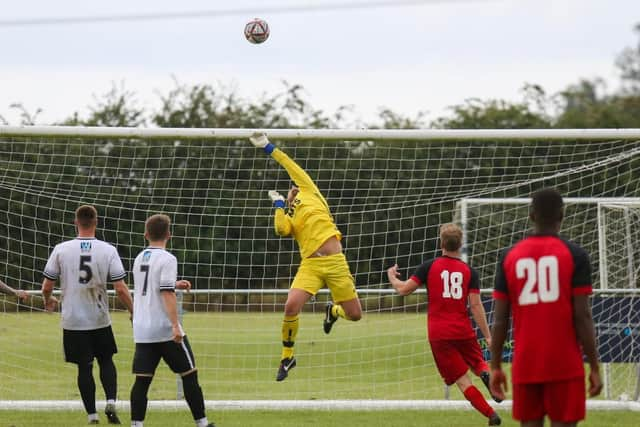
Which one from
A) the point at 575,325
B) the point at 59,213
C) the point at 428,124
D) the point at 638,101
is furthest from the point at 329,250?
the point at 638,101

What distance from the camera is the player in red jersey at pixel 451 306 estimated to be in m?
9.13

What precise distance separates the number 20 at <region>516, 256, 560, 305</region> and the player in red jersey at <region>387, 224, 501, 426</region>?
3.19 metres

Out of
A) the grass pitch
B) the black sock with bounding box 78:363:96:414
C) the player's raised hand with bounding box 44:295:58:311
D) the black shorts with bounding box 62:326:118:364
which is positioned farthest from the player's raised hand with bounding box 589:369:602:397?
the player's raised hand with bounding box 44:295:58:311

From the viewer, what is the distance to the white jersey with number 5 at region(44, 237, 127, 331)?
9.48m

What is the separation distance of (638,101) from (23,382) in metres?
38.5

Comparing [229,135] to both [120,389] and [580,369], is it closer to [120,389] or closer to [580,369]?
[120,389]

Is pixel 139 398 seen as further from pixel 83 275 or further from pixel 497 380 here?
pixel 497 380

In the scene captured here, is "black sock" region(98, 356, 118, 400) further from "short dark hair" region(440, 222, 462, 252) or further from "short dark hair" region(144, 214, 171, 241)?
"short dark hair" region(440, 222, 462, 252)

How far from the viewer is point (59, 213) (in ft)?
40.8

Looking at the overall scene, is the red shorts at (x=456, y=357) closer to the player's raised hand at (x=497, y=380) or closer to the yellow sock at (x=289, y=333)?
the yellow sock at (x=289, y=333)

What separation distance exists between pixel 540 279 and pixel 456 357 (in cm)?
347

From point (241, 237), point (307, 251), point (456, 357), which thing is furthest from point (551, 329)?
point (241, 237)

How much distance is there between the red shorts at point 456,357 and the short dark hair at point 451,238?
85 centimetres

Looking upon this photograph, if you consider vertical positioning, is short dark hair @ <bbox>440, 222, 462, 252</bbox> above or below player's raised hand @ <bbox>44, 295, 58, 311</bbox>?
above
